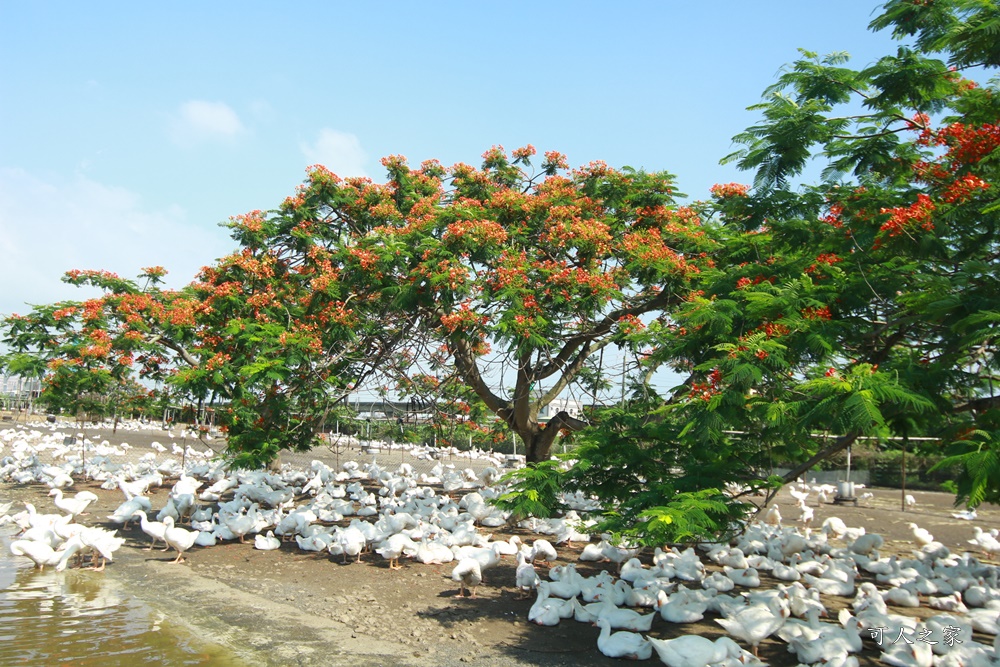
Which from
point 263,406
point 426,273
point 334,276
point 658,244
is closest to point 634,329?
point 658,244

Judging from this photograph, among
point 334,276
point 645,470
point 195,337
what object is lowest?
point 645,470

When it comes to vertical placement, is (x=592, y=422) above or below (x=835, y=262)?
below

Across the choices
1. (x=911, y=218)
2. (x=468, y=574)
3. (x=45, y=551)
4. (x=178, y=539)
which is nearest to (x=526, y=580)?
(x=468, y=574)

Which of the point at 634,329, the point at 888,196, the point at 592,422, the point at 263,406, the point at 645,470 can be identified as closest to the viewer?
the point at 888,196

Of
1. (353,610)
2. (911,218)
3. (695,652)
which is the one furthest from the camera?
(353,610)

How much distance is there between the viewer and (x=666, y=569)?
25.5 feet

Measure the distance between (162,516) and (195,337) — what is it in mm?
2885

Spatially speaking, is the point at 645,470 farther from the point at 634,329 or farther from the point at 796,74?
the point at 796,74

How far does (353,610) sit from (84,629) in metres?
2.33

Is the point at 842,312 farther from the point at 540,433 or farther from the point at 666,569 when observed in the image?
the point at 540,433

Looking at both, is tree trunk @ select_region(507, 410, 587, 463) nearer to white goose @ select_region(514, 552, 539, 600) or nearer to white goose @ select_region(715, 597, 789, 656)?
white goose @ select_region(514, 552, 539, 600)

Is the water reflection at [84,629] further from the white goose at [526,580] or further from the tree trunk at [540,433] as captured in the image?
the tree trunk at [540,433]

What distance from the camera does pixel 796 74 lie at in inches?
222

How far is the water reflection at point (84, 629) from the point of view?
5348 millimetres
